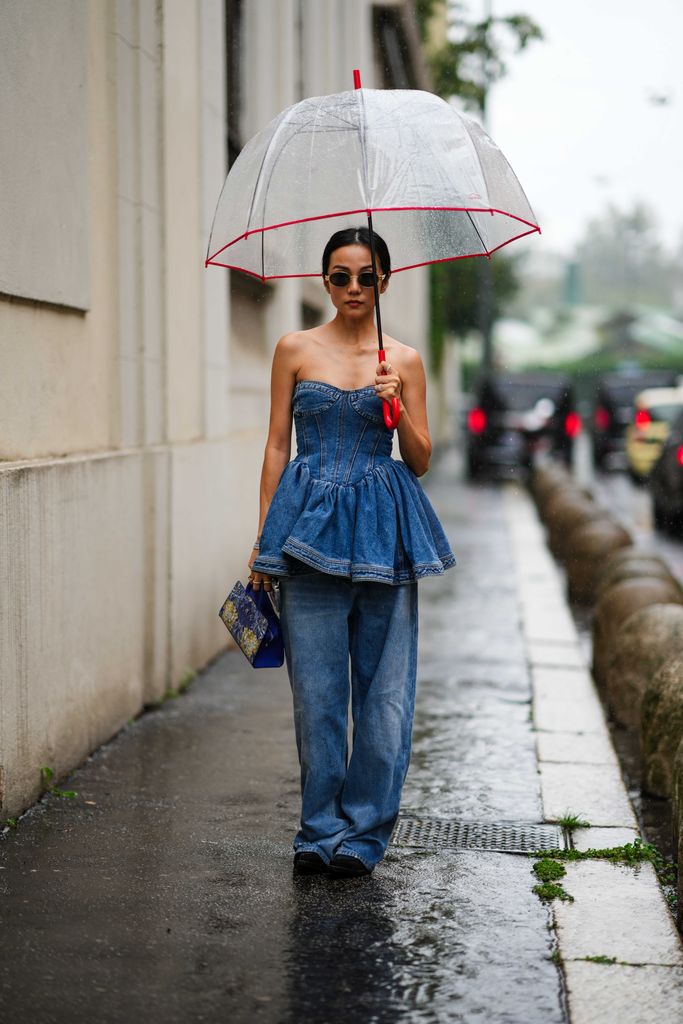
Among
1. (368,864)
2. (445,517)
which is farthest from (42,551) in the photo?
(445,517)

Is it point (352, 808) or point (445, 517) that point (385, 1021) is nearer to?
point (352, 808)

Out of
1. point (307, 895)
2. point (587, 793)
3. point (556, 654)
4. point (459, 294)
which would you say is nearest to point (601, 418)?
point (459, 294)

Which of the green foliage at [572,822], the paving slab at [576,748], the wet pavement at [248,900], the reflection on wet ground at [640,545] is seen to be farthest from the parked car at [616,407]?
the green foliage at [572,822]

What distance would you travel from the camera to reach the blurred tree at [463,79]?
50.1 ft

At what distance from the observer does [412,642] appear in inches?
182

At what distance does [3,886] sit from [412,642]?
1.47 m

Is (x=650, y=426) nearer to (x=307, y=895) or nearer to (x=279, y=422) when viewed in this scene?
(x=279, y=422)

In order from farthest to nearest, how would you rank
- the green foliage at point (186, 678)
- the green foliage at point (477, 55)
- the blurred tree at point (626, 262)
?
1. the blurred tree at point (626, 262)
2. the green foliage at point (477, 55)
3. the green foliage at point (186, 678)

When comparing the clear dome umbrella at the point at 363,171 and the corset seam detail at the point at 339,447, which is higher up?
the clear dome umbrella at the point at 363,171

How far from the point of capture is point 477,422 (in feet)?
86.8

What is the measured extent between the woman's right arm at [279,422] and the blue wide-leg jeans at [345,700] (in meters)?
0.21

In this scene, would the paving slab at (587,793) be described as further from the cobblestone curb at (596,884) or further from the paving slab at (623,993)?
the paving slab at (623,993)

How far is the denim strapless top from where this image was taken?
14.3ft

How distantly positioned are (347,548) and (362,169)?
3.74 ft
